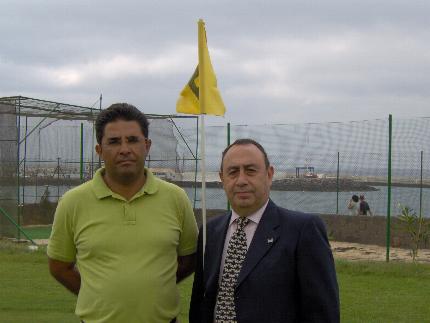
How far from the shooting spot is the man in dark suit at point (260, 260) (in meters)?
3.18

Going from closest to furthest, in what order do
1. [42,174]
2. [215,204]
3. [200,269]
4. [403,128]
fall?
[200,269] → [403,128] → [215,204] → [42,174]

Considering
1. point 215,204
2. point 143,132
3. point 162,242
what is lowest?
point 215,204

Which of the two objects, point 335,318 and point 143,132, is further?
point 143,132

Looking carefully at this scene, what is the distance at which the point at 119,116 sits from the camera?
148 inches

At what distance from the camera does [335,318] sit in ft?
10.6

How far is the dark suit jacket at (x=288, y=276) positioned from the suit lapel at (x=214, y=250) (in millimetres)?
166

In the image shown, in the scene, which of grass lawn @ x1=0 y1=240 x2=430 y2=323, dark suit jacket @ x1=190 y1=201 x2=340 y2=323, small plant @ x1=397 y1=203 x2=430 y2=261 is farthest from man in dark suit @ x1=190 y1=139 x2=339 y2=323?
small plant @ x1=397 y1=203 x2=430 y2=261

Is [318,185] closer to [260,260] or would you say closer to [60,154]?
[60,154]

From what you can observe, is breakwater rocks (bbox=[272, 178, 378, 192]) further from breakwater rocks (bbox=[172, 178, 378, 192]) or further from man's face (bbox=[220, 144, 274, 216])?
man's face (bbox=[220, 144, 274, 216])

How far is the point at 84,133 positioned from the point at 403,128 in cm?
973

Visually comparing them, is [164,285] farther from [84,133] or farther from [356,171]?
[84,133]

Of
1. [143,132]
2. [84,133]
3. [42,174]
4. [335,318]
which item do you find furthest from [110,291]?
[42,174]

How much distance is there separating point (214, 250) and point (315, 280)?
1.70 ft

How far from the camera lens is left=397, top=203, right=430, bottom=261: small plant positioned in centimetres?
1334
